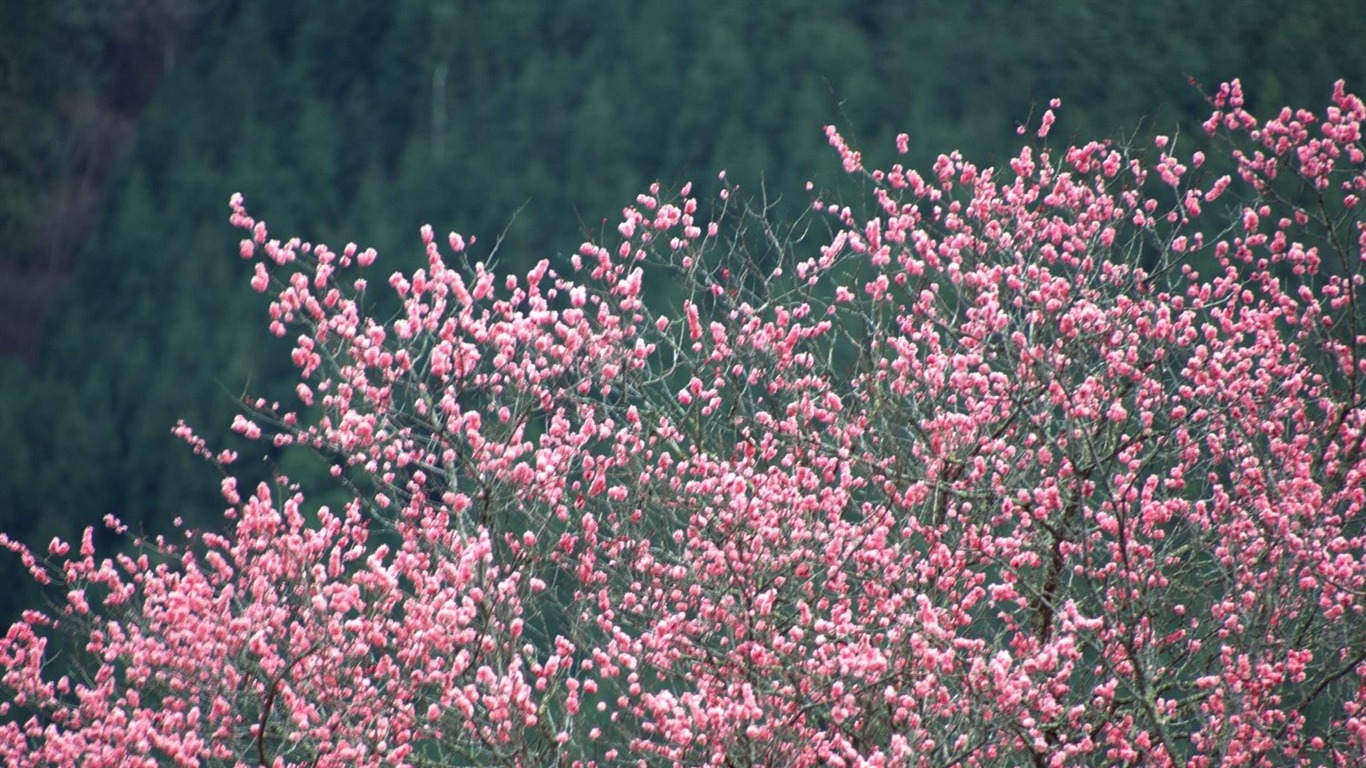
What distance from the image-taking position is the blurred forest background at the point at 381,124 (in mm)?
34375

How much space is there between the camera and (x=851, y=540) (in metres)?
6.92

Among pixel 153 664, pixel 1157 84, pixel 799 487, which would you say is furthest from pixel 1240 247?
pixel 1157 84

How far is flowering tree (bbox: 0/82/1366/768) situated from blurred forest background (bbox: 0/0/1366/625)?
21.1 m

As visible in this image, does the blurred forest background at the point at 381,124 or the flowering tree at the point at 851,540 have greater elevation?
the blurred forest background at the point at 381,124

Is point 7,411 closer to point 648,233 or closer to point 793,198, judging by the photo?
point 793,198

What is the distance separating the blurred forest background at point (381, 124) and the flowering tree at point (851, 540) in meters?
21.1

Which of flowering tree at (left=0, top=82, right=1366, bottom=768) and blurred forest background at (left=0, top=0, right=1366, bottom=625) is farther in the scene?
blurred forest background at (left=0, top=0, right=1366, bottom=625)

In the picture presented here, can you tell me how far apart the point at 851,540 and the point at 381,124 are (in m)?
45.5

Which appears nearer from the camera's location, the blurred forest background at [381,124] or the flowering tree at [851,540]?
the flowering tree at [851,540]

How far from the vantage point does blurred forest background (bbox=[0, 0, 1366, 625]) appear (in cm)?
3438

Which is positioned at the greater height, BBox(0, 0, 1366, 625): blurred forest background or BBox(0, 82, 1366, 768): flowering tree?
BBox(0, 0, 1366, 625): blurred forest background

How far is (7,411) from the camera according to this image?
4384cm

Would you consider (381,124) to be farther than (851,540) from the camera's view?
Yes

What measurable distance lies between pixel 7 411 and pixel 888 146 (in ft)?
83.3
